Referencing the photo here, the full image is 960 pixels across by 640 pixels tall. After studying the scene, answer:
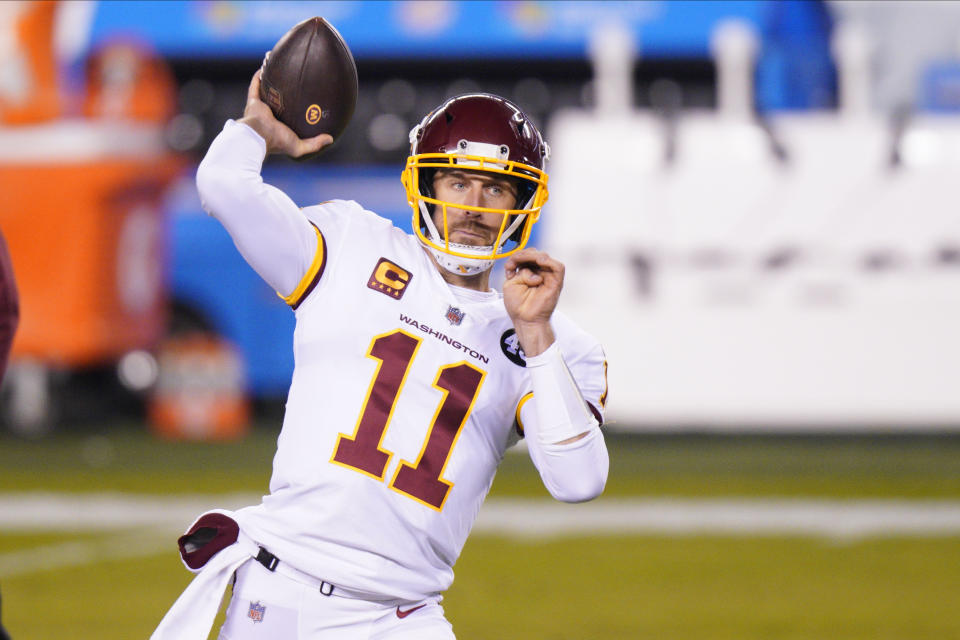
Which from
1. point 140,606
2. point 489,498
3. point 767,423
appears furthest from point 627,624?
point 767,423

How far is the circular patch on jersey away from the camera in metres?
2.77

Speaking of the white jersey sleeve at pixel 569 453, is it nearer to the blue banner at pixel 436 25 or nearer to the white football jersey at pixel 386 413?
the white football jersey at pixel 386 413

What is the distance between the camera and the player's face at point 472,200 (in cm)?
280

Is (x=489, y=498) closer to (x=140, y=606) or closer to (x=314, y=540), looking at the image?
(x=140, y=606)

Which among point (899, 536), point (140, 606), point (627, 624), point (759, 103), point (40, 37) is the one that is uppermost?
point (759, 103)

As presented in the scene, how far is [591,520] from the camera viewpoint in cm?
786

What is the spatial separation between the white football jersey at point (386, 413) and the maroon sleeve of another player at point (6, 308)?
1.93ft

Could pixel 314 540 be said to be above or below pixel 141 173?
below

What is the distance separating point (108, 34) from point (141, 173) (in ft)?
4.12

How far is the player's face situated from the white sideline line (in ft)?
14.4

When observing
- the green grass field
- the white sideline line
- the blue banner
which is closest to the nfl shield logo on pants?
the green grass field

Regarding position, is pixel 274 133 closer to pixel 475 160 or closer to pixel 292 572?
pixel 475 160

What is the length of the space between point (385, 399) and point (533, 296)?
353mm

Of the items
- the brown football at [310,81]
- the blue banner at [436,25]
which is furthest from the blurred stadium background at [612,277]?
the brown football at [310,81]
